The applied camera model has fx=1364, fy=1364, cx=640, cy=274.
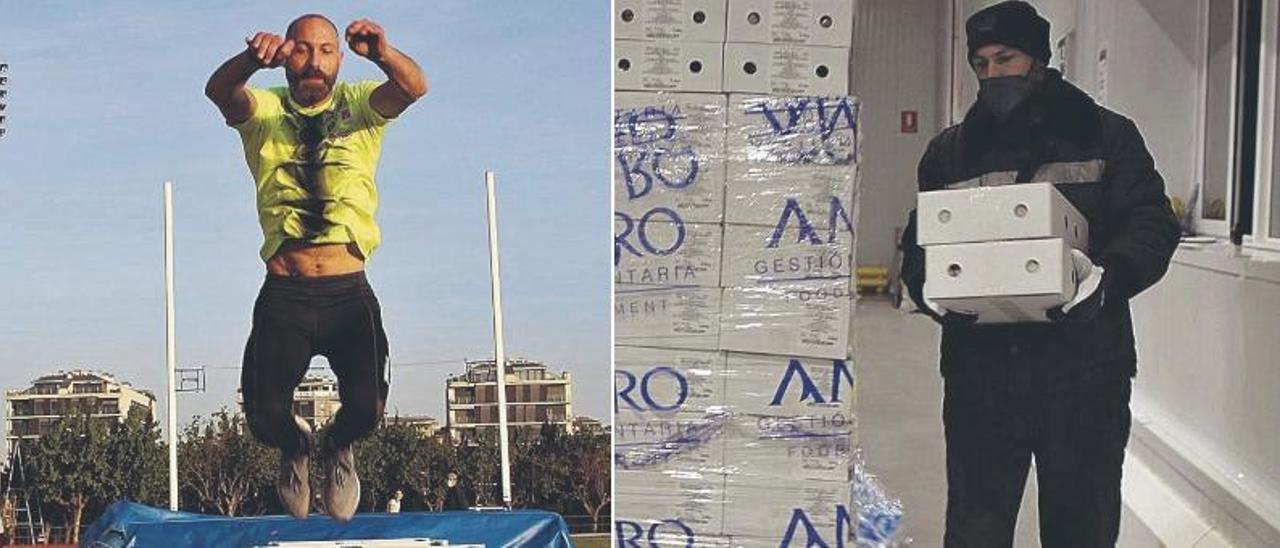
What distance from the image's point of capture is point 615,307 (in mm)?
2768

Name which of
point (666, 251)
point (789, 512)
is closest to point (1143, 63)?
point (666, 251)

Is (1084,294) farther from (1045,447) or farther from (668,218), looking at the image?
(668,218)

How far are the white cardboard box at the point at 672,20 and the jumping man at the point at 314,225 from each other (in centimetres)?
54

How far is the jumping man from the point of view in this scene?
2947mm

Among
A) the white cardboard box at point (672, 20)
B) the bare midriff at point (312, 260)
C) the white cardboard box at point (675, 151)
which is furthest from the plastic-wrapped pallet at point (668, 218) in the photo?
the bare midriff at point (312, 260)

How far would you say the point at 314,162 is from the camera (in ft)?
9.64

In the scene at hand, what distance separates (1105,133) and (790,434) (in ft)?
2.79

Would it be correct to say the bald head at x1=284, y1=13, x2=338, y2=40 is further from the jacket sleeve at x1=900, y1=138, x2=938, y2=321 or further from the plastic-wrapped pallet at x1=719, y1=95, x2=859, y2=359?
the jacket sleeve at x1=900, y1=138, x2=938, y2=321

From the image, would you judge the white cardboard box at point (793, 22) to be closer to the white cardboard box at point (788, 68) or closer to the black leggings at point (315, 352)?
the white cardboard box at point (788, 68)

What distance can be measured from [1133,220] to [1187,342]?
1.81 ft

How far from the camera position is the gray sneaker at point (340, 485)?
10.0 ft

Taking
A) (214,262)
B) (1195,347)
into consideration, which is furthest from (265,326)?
(1195,347)

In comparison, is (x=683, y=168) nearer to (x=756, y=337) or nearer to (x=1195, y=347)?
(x=756, y=337)

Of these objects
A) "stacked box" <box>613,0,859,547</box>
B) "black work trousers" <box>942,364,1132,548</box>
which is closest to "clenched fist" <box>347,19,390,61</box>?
"stacked box" <box>613,0,859,547</box>
